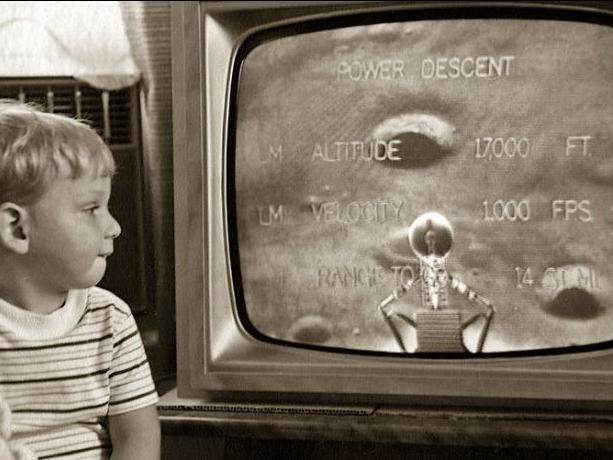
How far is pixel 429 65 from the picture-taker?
4.17ft

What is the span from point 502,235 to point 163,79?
0.56 m

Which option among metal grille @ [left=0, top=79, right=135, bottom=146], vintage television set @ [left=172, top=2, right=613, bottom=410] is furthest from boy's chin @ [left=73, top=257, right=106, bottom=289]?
metal grille @ [left=0, top=79, right=135, bottom=146]

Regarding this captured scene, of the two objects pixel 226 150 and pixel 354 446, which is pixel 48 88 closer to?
pixel 226 150

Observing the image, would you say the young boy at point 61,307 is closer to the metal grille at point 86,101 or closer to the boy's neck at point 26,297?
the boy's neck at point 26,297

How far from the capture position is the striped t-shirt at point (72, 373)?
44.9 inches

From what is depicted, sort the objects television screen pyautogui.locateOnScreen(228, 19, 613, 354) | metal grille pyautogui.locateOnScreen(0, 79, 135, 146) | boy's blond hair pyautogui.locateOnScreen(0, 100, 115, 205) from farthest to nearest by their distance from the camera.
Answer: metal grille pyautogui.locateOnScreen(0, 79, 135, 146), television screen pyautogui.locateOnScreen(228, 19, 613, 354), boy's blond hair pyautogui.locateOnScreen(0, 100, 115, 205)

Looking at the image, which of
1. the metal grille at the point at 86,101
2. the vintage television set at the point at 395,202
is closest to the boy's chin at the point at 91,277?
the vintage television set at the point at 395,202

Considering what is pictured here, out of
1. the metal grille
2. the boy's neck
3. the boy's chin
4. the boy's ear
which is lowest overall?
the boy's neck

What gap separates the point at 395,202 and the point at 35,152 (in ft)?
1.38

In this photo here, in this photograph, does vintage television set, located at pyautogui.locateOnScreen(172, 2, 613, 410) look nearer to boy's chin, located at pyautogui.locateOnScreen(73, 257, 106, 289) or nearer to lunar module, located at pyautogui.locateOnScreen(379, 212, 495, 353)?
lunar module, located at pyautogui.locateOnScreen(379, 212, 495, 353)

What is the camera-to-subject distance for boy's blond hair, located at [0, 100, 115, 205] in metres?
1.13

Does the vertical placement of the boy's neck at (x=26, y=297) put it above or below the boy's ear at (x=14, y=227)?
below

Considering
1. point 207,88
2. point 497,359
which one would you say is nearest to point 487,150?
point 497,359

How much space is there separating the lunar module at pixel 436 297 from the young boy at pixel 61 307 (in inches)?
13.2
